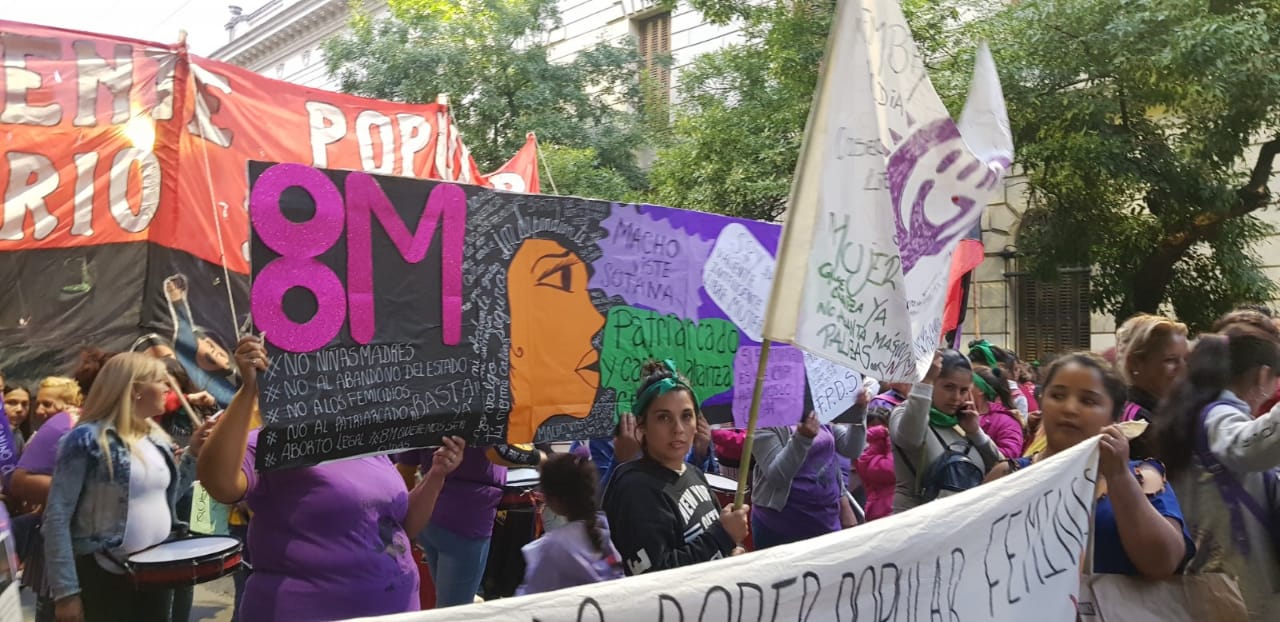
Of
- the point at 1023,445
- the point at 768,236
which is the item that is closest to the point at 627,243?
the point at 768,236

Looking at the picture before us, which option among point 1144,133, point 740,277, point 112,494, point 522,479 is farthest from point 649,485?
point 1144,133

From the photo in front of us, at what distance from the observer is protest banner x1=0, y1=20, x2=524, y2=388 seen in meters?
5.99

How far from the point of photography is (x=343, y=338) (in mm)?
3158

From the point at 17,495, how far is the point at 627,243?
128 inches

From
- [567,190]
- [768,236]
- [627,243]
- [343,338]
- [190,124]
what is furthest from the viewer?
[567,190]

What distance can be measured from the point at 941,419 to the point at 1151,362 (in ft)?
A: 3.48

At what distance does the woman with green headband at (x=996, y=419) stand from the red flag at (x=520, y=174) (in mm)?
4562

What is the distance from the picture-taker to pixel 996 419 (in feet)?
19.2

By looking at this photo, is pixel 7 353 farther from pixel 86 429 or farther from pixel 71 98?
pixel 86 429

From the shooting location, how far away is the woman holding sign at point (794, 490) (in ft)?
15.6

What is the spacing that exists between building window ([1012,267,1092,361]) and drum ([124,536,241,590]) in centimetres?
1565

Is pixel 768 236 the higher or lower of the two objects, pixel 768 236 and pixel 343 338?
the higher

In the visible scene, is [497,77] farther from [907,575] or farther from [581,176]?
[907,575]

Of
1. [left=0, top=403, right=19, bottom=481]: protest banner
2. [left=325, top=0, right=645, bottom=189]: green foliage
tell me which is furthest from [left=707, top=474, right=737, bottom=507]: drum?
[left=325, top=0, right=645, bottom=189]: green foliage
